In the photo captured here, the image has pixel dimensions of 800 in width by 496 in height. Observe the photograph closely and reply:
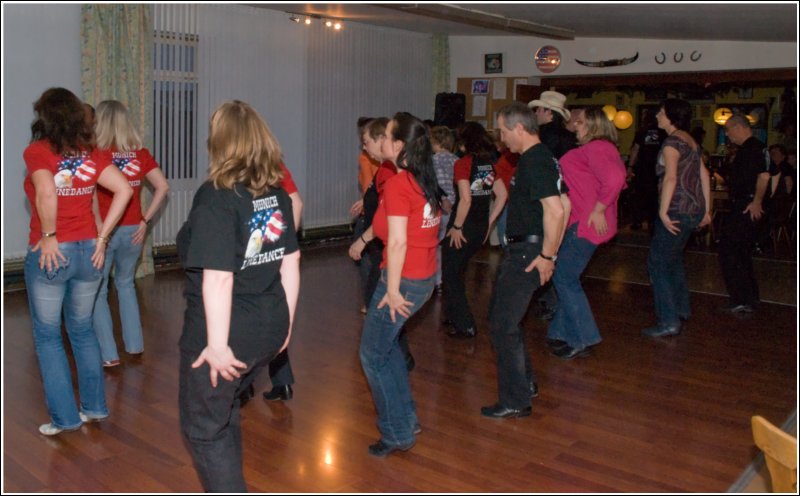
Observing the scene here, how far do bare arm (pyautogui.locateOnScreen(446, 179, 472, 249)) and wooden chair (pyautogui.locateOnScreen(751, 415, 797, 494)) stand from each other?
9.49 ft

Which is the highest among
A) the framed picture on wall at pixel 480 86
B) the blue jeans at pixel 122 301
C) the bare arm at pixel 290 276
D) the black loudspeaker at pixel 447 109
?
the framed picture on wall at pixel 480 86

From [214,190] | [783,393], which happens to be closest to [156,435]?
[214,190]

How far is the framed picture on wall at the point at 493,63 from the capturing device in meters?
10.6

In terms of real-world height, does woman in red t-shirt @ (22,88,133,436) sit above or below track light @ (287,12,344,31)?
below

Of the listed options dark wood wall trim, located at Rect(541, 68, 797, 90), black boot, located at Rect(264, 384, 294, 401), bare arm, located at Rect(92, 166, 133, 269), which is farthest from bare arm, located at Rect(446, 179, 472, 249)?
dark wood wall trim, located at Rect(541, 68, 797, 90)

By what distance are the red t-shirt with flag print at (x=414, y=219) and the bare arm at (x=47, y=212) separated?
1351 mm

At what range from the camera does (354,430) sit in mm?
3859

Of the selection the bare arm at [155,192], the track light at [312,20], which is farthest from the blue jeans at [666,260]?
the track light at [312,20]

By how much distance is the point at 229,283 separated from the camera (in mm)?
2391

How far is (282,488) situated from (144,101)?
16.6ft

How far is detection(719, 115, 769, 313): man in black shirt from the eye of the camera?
632cm

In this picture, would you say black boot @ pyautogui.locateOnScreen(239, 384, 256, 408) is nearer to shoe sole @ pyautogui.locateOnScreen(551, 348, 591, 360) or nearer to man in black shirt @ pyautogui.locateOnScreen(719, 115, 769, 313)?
shoe sole @ pyautogui.locateOnScreen(551, 348, 591, 360)

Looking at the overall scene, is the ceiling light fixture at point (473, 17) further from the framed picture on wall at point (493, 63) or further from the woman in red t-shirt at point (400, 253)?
the woman in red t-shirt at point (400, 253)

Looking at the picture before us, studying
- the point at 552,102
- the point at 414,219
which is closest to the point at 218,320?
the point at 414,219
